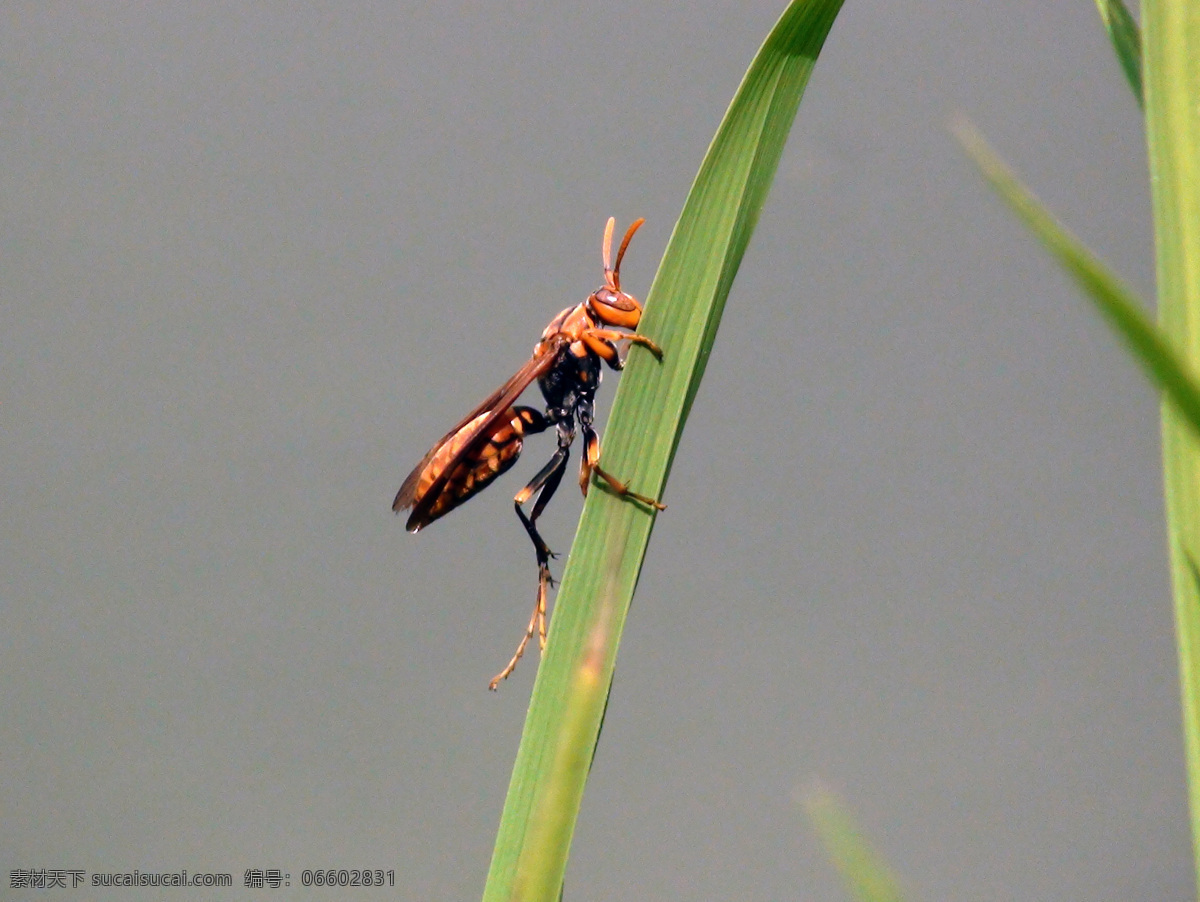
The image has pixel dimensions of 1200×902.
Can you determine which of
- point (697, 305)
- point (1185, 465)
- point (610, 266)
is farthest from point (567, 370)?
point (1185, 465)

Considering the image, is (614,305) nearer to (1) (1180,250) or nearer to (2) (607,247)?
(2) (607,247)

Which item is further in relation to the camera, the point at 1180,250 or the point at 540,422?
the point at 540,422

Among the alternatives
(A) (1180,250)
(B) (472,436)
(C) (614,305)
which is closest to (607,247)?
(C) (614,305)

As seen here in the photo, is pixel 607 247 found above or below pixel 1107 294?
above

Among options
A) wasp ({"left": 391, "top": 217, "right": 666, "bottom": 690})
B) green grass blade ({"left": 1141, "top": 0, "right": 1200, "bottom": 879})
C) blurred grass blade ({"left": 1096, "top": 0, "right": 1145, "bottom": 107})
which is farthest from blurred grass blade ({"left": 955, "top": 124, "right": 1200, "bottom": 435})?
wasp ({"left": 391, "top": 217, "right": 666, "bottom": 690})

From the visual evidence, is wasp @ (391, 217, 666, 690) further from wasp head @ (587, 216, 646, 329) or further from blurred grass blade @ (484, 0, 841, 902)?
blurred grass blade @ (484, 0, 841, 902)

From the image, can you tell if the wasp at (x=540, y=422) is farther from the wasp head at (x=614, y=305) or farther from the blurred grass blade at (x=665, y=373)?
the blurred grass blade at (x=665, y=373)

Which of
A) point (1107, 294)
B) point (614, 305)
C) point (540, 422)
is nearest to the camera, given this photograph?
point (1107, 294)
